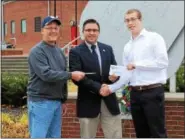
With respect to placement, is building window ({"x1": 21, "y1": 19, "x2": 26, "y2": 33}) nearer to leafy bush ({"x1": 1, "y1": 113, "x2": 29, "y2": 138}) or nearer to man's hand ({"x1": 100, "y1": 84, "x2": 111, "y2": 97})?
leafy bush ({"x1": 1, "y1": 113, "x2": 29, "y2": 138})

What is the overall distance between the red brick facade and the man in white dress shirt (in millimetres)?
25828

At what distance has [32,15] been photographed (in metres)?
35.8

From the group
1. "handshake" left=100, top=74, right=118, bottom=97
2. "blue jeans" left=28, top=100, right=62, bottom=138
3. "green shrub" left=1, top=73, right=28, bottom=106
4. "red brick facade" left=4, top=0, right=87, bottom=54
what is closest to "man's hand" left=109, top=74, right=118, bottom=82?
"handshake" left=100, top=74, right=118, bottom=97

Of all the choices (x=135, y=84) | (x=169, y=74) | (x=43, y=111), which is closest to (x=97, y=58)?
(x=135, y=84)

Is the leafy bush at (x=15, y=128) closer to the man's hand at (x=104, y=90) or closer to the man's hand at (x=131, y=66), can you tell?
the man's hand at (x=104, y=90)

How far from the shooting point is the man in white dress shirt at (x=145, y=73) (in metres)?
3.91

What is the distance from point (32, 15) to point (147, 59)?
32599 mm

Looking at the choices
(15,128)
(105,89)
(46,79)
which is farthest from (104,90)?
(15,128)

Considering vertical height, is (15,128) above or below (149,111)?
below

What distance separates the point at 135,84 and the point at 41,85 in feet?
2.93

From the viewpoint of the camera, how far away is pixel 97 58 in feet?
13.2

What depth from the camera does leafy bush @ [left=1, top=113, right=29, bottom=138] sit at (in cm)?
593

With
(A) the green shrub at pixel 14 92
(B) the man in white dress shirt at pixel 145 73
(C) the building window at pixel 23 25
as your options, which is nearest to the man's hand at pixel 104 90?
(B) the man in white dress shirt at pixel 145 73

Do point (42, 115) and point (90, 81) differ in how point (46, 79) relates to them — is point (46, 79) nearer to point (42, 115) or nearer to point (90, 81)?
point (42, 115)
